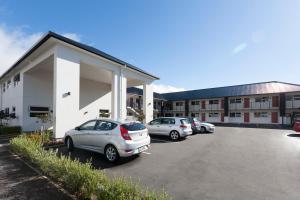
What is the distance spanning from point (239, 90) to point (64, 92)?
29.5 metres

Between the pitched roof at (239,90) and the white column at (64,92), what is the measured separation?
90.3 feet

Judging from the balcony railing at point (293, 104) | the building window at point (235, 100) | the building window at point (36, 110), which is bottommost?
the building window at point (36, 110)

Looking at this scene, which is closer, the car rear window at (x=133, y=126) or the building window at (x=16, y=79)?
the car rear window at (x=133, y=126)

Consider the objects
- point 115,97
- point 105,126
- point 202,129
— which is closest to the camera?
point 105,126

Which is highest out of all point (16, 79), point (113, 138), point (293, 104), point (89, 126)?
point (16, 79)

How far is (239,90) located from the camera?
3059 centimetres

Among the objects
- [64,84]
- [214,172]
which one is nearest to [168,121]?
[214,172]

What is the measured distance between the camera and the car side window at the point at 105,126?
637 cm

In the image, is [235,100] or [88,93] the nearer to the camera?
[88,93]

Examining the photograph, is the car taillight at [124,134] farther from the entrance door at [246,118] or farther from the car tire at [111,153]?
the entrance door at [246,118]

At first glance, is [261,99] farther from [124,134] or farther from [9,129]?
[9,129]

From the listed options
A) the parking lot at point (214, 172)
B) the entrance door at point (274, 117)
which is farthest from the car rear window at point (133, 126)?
the entrance door at point (274, 117)

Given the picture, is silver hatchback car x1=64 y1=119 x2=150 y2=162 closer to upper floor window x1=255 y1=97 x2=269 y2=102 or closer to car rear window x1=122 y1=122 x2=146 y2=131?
car rear window x1=122 y1=122 x2=146 y2=131

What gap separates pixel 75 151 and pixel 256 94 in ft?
94.3
